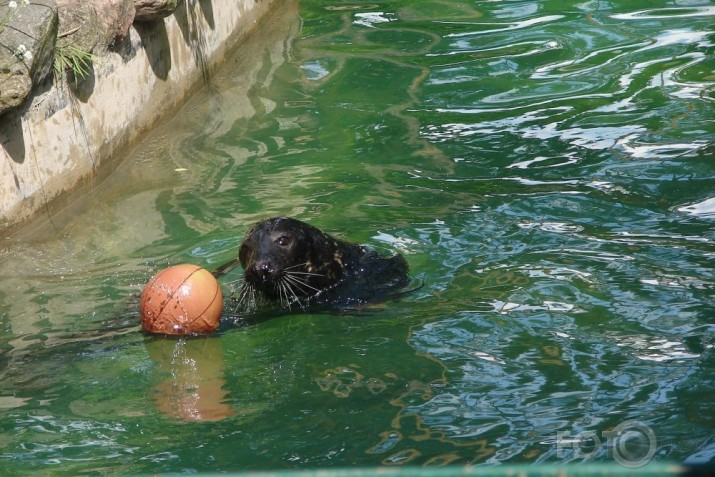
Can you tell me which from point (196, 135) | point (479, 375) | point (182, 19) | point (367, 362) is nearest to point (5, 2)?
point (196, 135)

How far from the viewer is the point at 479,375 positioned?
18.8 ft

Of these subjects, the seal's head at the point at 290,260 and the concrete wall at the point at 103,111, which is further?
the concrete wall at the point at 103,111

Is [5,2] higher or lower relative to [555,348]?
higher

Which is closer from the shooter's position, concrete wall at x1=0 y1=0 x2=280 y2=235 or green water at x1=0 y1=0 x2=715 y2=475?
green water at x1=0 y1=0 x2=715 y2=475

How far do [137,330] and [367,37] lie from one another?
8208 millimetres

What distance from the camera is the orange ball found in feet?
21.1

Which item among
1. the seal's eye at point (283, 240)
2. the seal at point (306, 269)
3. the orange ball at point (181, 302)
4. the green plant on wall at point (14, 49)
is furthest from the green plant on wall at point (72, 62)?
the orange ball at point (181, 302)

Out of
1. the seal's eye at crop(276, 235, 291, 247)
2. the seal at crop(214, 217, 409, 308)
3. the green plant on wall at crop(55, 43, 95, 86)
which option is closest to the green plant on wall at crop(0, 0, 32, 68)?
the green plant on wall at crop(55, 43, 95, 86)

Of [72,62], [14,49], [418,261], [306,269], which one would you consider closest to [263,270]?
[306,269]

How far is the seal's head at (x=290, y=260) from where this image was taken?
704cm

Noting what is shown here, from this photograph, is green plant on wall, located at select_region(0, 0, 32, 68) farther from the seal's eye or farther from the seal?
the seal's eye

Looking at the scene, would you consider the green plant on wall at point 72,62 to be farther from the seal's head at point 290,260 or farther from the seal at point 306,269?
the seal's head at point 290,260

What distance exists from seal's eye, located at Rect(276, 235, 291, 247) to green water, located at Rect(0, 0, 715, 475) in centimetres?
55

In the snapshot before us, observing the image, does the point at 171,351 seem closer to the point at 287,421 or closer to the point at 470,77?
the point at 287,421
